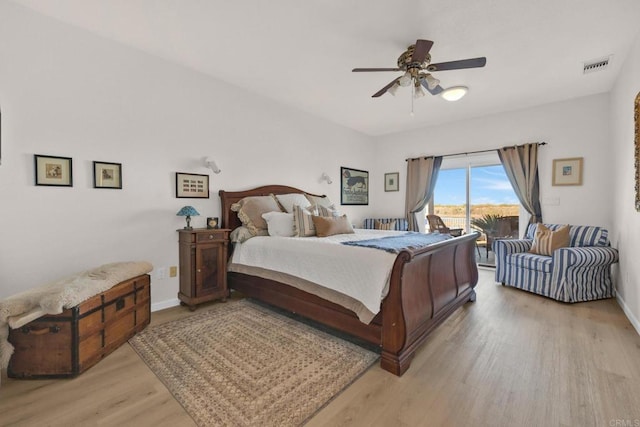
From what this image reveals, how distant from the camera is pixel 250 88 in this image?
368 cm

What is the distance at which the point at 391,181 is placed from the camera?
593 centimetres

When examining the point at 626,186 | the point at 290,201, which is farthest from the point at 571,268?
the point at 290,201

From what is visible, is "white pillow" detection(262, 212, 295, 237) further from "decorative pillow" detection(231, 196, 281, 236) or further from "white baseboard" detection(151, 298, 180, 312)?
"white baseboard" detection(151, 298, 180, 312)

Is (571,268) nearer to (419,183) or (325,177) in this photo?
(419,183)

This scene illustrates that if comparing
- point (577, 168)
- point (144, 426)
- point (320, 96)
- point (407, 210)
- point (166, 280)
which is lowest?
point (144, 426)

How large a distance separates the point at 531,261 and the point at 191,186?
427 cm

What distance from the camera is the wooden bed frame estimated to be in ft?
6.13

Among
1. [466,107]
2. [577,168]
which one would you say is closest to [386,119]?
[466,107]

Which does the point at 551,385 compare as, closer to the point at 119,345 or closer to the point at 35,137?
the point at 119,345

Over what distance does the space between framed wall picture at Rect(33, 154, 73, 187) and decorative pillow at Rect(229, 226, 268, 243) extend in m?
1.54

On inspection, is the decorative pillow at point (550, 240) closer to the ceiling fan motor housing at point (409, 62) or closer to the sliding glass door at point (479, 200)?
the sliding glass door at point (479, 200)

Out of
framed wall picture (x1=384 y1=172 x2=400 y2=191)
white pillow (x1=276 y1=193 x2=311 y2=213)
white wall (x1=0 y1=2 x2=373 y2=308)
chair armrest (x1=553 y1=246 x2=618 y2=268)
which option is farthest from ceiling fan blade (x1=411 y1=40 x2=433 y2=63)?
framed wall picture (x1=384 y1=172 x2=400 y2=191)

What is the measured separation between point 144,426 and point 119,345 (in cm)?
104

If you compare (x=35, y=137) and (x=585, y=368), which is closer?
(x=585, y=368)
